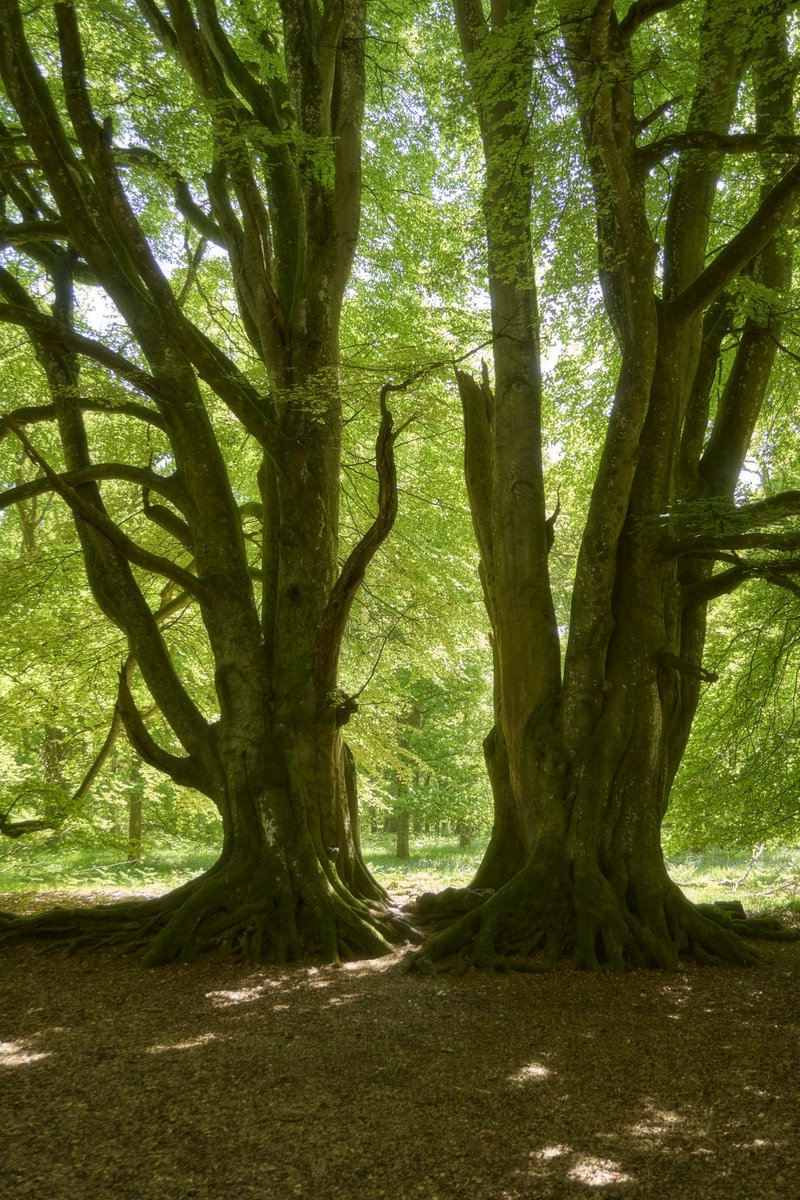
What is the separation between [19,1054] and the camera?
13.5 ft

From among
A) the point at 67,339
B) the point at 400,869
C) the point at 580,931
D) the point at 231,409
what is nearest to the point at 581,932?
the point at 580,931

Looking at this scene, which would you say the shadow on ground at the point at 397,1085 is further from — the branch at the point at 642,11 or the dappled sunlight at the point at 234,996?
the branch at the point at 642,11

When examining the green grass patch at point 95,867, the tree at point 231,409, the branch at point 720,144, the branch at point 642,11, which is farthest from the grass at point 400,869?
the branch at point 642,11

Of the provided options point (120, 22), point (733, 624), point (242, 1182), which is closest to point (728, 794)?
point (733, 624)

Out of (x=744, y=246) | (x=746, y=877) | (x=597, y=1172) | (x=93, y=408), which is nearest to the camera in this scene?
(x=597, y=1172)

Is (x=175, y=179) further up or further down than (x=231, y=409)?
further up

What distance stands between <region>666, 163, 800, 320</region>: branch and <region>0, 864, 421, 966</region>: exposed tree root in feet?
18.4

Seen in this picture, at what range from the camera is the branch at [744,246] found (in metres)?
5.81

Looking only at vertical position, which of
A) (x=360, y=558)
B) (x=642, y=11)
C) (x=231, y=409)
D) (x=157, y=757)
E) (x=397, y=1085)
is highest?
(x=642, y=11)

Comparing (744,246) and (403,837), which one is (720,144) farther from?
(403,837)

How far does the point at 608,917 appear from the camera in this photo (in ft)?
19.2

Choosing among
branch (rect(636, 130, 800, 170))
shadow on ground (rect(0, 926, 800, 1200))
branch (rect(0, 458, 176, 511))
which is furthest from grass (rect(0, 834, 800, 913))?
branch (rect(636, 130, 800, 170))

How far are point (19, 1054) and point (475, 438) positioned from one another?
653 cm

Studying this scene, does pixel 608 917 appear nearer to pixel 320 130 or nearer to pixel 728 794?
pixel 728 794
